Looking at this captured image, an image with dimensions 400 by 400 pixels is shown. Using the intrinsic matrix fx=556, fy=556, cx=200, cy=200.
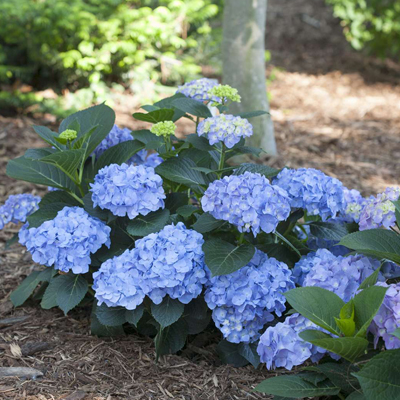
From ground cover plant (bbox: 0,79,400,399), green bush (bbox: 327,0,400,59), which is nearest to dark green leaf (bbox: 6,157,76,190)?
ground cover plant (bbox: 0,79,400,399)

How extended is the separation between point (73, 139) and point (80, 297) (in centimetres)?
62

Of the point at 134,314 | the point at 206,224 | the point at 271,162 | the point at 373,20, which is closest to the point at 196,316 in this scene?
the point at 134,314

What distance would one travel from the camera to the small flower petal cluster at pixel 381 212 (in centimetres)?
189

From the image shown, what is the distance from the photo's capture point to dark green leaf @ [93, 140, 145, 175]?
2.30 meters

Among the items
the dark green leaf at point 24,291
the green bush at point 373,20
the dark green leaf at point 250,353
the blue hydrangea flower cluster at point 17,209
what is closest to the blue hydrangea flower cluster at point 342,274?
the dark green leaf at point 250,353

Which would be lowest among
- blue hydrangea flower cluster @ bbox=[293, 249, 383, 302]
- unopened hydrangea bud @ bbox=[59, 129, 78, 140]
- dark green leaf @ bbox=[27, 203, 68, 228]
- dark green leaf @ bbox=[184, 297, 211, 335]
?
dark green leaf @ bbox=[184, 297, 211, 335]

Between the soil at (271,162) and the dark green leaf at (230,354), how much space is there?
3 cm

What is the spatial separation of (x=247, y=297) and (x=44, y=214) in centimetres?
91

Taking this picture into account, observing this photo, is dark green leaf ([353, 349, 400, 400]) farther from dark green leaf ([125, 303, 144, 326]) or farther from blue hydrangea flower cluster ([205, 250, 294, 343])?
dark green leaf ([125, 303, 144, 326])

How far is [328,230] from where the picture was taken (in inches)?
84.2

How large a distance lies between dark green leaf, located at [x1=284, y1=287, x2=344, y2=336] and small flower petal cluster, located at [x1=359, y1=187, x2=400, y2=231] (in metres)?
0.43

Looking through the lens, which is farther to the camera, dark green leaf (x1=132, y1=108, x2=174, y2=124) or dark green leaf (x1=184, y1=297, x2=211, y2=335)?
dark green leaf (x1=132, y1=108, x2=174, y2=124)

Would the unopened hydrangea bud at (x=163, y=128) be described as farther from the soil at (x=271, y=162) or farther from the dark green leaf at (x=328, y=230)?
the soil at (x=271, y=162)

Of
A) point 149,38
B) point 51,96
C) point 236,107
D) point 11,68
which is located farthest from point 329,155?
point 11,68
